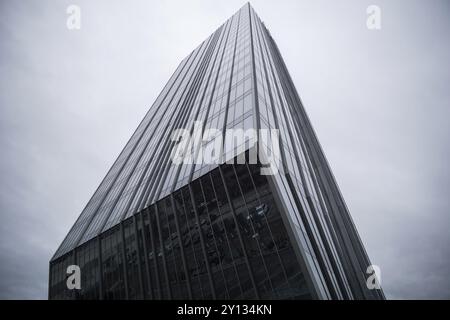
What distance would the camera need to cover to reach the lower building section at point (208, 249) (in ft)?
54.3

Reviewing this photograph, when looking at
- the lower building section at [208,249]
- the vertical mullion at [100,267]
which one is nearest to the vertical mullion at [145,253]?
the lower building section at [208,249]

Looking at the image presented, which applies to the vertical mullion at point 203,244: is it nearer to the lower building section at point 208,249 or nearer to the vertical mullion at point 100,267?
the lower building section at point 208,249

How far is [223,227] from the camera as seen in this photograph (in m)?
19.2

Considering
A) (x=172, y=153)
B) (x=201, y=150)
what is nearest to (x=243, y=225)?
(x=201, y=150)

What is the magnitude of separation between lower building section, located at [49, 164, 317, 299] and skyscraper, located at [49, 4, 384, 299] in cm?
7

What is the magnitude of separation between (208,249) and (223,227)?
6.36 feet

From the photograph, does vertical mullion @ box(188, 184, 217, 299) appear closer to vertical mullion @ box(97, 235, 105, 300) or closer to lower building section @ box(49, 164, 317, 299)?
lower building section @ box(49, 164, 317, 299)

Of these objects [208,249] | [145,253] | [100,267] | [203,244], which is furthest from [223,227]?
[100,267]

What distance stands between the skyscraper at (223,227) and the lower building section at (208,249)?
0.07 m

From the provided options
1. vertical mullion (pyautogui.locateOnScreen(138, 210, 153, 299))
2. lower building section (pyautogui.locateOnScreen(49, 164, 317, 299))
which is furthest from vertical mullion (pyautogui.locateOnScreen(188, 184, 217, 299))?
vertical mullion (pyautogui.locateOnScreen(138, 210, 153, 299))

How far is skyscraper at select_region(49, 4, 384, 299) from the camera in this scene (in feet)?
56.1

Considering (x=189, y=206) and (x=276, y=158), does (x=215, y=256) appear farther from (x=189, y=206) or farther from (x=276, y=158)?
(x=276, y=158)

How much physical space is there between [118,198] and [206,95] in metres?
17.5
